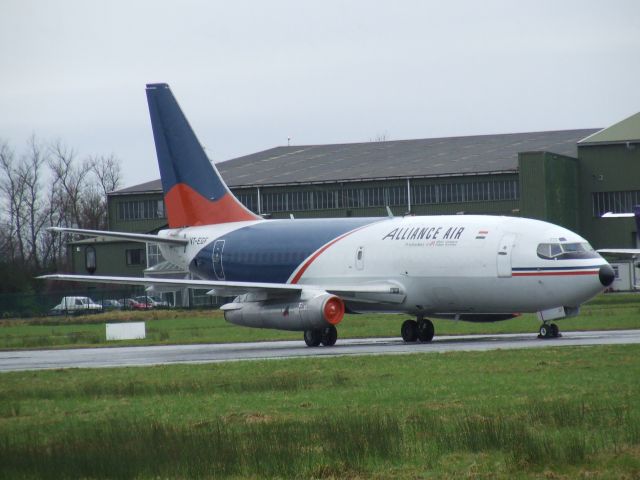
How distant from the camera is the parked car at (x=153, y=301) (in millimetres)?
91919

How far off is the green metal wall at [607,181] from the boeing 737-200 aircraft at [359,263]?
55.2 metres

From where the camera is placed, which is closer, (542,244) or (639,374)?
(639,374)

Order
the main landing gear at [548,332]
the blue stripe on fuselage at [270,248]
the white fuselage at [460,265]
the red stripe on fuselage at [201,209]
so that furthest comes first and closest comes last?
the red stripe on fuselage at [201,209] < the blue stripe on fuselage at [270,248] < the main landing gear at [548,332] < the white fuselage at [460,265]

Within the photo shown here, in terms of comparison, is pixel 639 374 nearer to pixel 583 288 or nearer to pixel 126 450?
pixel 126 450

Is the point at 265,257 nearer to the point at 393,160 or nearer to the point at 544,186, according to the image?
the point at 544,186

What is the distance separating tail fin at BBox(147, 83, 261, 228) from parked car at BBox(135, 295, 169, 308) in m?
43.3

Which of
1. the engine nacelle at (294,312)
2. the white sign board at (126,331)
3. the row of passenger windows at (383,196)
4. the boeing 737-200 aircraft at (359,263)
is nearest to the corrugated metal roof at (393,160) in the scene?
the row of passenger windows at (383,196)

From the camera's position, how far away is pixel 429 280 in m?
38.2

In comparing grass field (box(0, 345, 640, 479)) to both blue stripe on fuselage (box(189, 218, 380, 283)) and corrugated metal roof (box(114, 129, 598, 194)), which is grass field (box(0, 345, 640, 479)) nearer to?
blue stripe on fuselage (box(189, 218, 380, 283))

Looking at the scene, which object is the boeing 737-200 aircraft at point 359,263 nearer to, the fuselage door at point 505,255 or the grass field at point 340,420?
the fuselage door at point 505,255

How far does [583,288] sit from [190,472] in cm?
2294

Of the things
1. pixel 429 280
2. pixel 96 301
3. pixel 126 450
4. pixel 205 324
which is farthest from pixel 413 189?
pixel 126 450

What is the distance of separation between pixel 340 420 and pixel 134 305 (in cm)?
7539

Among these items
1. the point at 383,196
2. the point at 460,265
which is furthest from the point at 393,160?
the point at 460,265
